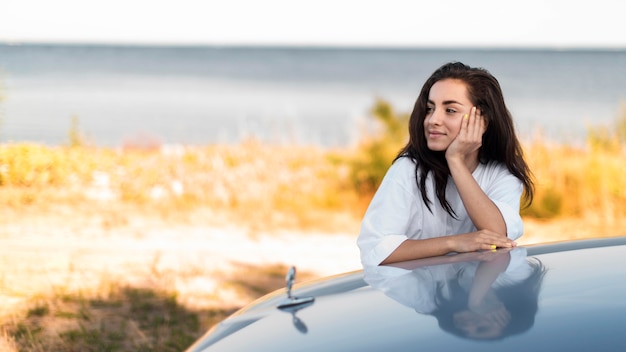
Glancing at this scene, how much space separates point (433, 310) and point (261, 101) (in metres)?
32.4

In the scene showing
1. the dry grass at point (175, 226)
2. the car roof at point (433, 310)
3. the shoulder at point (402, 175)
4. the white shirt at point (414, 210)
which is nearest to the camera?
the car roof at point (433, 310)

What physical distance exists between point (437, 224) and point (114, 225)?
561cm

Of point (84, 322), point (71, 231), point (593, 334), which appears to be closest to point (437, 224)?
point (593, 334)

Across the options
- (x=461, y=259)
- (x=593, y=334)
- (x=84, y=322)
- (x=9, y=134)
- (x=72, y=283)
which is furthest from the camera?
(x=9, y=134)

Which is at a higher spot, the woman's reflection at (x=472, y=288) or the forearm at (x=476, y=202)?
the forearm at (x=476, y=202)

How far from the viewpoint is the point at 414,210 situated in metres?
2.71

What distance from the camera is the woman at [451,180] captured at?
2.50 metres

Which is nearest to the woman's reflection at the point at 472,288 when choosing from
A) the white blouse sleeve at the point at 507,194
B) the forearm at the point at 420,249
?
the forearm at the point at 420,249

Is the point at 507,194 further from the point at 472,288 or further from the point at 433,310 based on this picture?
the point at 433,310

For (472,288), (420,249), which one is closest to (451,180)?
(420,249)

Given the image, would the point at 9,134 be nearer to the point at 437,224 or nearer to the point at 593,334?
the point at 437,224

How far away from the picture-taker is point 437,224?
2744mm

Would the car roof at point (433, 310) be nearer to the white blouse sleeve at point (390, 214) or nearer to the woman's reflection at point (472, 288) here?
the woman's reflection at point (472, 288)

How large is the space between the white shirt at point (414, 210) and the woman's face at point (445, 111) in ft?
0.40
